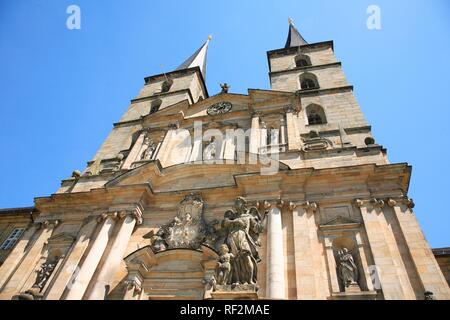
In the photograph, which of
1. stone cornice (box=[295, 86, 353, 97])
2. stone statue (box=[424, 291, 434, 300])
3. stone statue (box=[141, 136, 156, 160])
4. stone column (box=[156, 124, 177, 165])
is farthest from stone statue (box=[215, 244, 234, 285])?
stone cornice (box=[295, 86, 353, 97])

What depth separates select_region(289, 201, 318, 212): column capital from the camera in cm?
1156

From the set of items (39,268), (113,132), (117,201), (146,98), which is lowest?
(39,268)

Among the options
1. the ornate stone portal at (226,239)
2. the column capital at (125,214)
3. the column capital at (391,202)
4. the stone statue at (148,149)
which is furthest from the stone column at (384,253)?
the stone statue at (148,149)

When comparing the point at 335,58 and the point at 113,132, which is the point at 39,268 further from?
the point at 335,58

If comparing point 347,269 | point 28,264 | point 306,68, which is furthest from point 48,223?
point 306,68

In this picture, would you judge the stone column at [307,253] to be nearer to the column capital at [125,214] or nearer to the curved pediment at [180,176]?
the curved pediment at [180,176]

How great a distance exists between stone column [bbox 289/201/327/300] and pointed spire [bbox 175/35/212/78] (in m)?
22.7

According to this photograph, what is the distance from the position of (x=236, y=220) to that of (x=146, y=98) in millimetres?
17041

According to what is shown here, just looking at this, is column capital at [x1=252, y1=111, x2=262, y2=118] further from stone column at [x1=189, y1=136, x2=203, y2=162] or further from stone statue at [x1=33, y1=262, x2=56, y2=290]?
stone statue at [x1=33, y1=262, x2=56, y2=290]

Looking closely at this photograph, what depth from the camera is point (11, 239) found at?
648 inches

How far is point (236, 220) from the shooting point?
10.8m

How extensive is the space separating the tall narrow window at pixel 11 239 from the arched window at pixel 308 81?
18.0 metres

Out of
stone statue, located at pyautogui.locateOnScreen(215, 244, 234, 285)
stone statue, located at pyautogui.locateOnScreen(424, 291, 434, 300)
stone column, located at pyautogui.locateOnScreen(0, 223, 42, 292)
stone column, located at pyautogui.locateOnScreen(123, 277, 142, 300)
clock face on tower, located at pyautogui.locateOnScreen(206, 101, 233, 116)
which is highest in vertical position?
clock face on tower, located at pyautogui.locateOnScreen(206, 101, 233, 116)

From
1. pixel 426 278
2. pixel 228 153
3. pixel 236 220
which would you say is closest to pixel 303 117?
pixel 228 153
